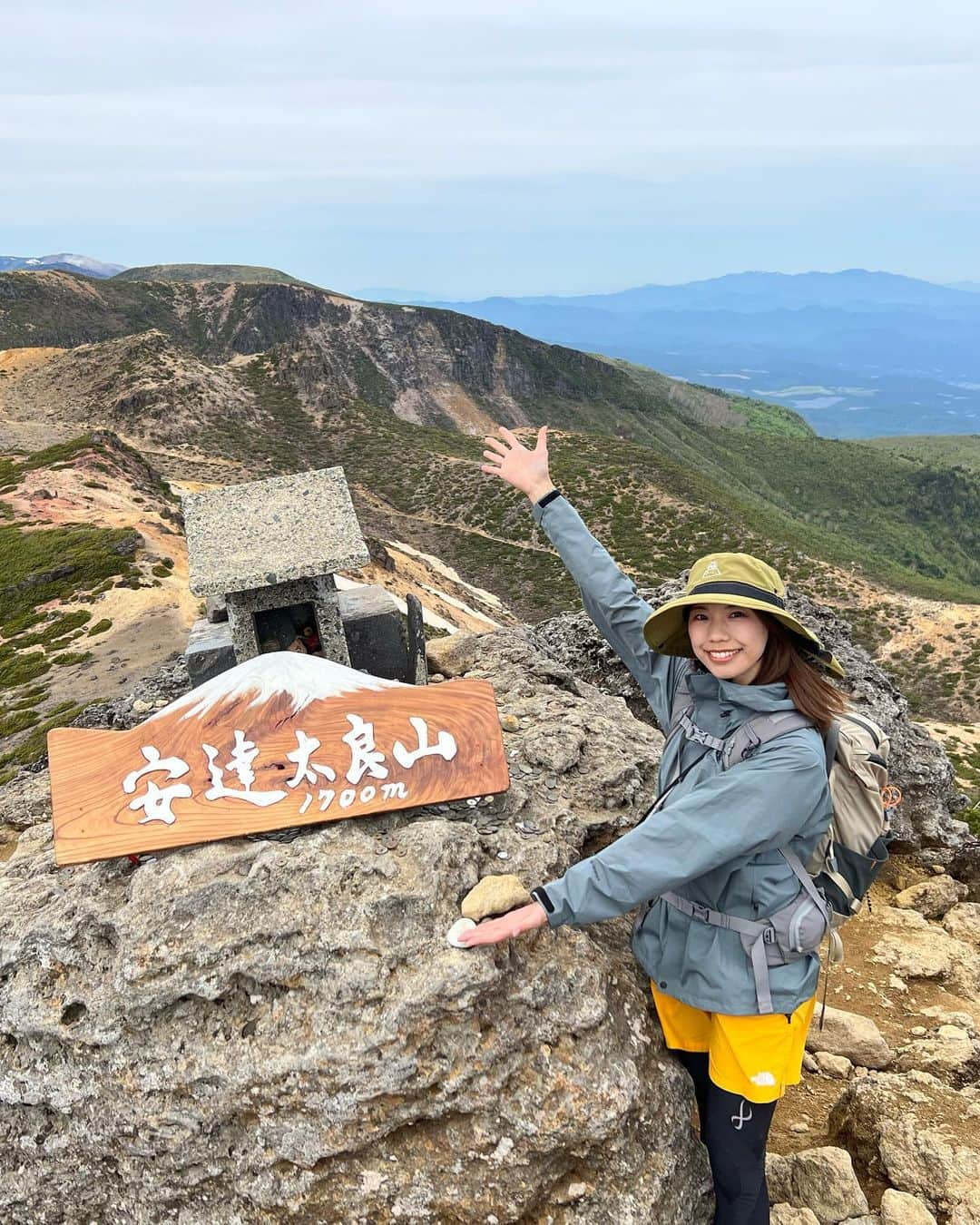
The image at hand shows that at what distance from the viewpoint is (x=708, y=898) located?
3.02 meters

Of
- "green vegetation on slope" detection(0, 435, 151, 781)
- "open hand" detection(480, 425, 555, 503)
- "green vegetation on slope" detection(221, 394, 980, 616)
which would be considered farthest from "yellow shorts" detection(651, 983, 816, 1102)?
"green vegetation on slope" detection(221, 394, 980, 616)

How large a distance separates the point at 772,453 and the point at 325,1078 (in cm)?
11807

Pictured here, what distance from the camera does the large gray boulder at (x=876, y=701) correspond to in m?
7.41

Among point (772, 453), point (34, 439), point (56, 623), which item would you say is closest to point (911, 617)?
point (56, 623)

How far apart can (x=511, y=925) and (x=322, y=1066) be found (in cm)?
110

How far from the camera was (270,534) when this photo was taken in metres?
7.44

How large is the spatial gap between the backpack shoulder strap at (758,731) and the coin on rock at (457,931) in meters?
1.40

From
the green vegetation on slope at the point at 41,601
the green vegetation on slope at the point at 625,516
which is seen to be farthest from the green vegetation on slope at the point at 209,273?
the green vegetation on slope at the point at 41,601

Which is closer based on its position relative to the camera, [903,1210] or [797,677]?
[797,677]

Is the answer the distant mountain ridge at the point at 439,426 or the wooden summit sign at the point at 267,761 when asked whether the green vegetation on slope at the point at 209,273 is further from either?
the wooden summit sign at the point at 267,761

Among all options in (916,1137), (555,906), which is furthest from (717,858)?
(916,1137)

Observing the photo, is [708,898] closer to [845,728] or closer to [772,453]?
[845,728]

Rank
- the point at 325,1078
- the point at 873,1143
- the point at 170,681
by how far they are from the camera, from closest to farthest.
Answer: the point at 325,1078
the point at 873,1143
the point at 170,681

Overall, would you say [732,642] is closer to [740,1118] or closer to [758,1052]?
[758,1052]
